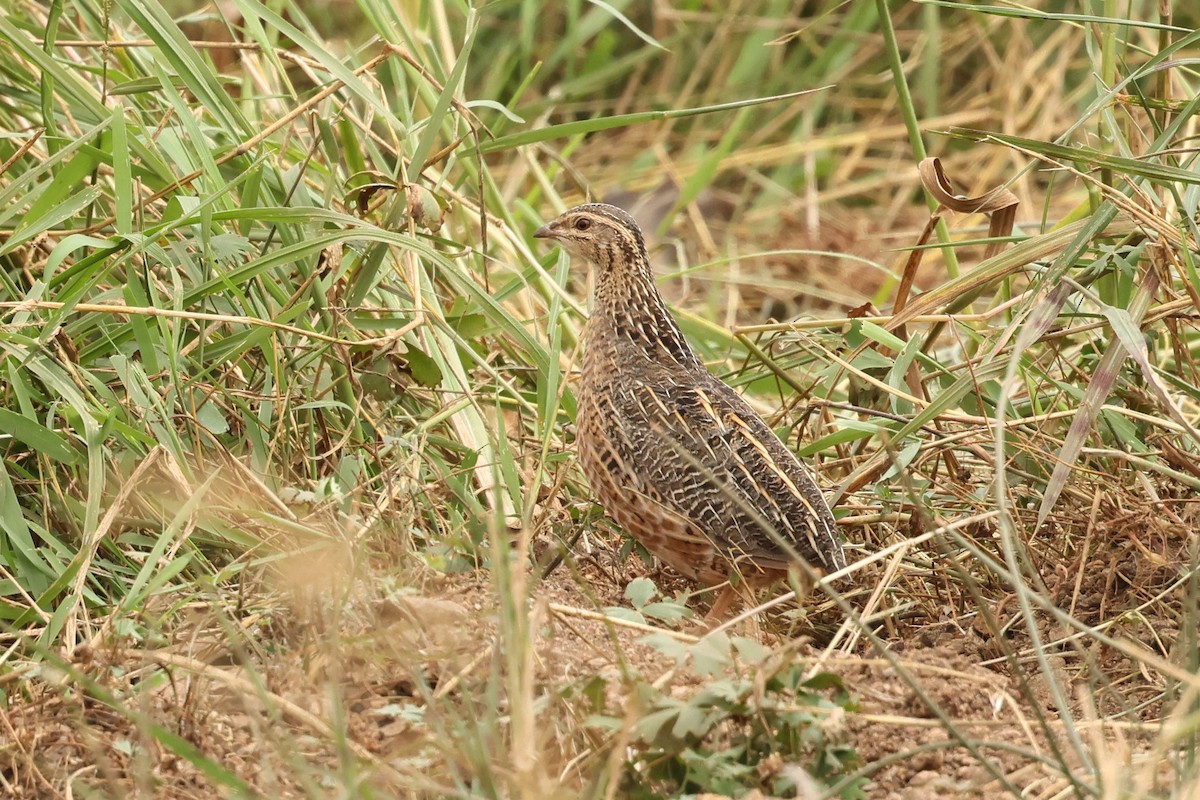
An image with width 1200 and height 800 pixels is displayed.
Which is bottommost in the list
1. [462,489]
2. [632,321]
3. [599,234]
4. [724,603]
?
[724,603]

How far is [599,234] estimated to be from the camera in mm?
4637

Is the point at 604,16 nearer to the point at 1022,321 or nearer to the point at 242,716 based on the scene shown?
the point at 1022,321

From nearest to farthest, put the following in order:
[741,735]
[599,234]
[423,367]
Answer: [741,735] → [423,367] → [599,234]

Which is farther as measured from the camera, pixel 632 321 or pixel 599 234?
pixel 599 234

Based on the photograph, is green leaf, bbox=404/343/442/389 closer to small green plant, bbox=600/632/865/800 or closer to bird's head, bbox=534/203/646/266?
bird's head, bbox=534/203/646/266

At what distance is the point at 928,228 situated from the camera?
434 cm

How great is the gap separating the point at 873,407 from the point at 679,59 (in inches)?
202

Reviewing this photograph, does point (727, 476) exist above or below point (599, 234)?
below

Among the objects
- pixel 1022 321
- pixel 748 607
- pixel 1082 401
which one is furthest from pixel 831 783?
pixel 1022 321

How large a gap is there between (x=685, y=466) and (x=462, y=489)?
0.62 meters

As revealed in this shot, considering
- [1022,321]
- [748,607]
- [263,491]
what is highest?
[1022,321]

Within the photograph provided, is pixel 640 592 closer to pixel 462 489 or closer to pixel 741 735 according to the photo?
pixel 741 735

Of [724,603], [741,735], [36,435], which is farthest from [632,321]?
[741,735]

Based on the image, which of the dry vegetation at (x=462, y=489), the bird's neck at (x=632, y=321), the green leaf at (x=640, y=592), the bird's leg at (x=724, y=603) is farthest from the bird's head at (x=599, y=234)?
the green leaf at (x=640, y=592)
